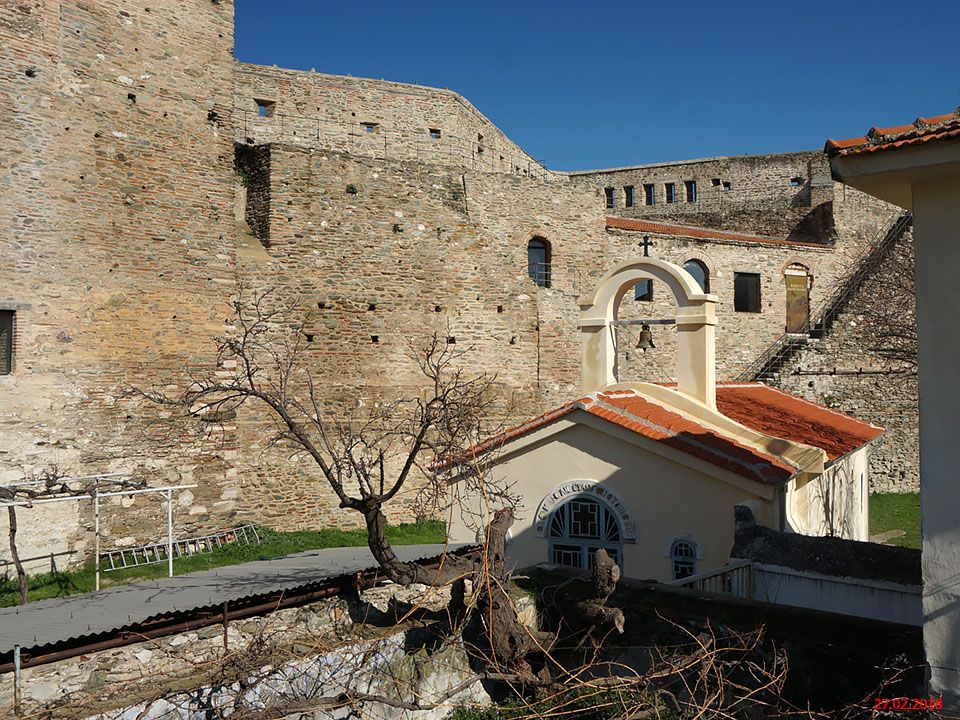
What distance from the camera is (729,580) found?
28.0 feet

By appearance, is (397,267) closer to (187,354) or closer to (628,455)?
(187,354)

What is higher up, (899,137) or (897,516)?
(899,137)

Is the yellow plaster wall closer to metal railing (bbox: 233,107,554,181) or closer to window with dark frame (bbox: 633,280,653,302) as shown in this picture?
window with dark frame (bbox: 633,280,653,302)

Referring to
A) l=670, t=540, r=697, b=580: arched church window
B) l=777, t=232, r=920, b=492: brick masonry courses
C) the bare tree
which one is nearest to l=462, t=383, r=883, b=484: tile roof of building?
the bare tree

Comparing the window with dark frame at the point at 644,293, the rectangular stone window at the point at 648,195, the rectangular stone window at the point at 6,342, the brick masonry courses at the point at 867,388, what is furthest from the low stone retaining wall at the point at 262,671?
the rectangular stone window at the point at 648,195

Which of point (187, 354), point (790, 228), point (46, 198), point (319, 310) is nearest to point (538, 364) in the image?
point (319, 310)

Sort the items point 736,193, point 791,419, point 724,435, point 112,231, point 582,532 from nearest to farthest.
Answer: point 582,532 → point 724,435 → point 112,231 → point 791,419 → point 736,193

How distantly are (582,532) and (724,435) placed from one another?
2.42m

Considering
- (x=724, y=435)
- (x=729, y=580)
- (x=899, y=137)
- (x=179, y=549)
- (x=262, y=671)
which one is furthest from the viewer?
(x=179, y=549)

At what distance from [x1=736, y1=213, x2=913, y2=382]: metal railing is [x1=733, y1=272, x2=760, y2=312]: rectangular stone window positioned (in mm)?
1377

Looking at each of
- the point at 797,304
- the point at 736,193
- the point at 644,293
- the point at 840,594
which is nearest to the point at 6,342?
the point at 840,594

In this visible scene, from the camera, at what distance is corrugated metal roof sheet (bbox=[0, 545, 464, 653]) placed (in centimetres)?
884

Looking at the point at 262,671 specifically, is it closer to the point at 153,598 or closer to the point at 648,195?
the point at 153,598

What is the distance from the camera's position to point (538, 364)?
67.9 ft
